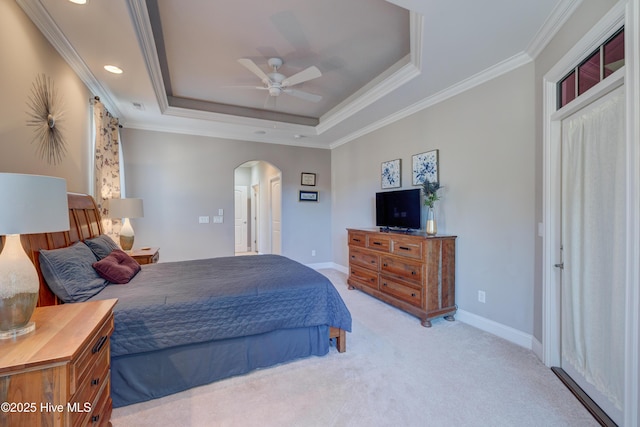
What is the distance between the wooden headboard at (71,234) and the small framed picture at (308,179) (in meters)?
3.47

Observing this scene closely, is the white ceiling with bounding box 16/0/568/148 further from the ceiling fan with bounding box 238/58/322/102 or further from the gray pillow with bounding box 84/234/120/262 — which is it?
the gray pillow with bounding box 84/234/120/262

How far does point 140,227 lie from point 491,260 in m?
5.03

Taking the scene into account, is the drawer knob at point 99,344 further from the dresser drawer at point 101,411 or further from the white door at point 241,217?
the white door at point 241,217

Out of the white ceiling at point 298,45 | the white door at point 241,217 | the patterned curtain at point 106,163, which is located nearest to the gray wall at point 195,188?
the patterned curtain at point 106,163

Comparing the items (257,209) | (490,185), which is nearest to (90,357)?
(490,185)

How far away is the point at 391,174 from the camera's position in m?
4.25

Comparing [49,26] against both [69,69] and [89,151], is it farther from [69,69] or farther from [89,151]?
[89,151]

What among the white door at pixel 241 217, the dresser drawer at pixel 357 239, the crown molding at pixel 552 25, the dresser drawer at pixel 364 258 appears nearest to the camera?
the crown molding at pixel 552 25

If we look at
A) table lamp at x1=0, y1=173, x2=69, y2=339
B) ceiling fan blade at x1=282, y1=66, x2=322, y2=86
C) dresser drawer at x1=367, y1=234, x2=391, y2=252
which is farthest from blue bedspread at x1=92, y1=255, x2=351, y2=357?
ceiling fan blade at x1=282, y1=66, x2=322, y2=86

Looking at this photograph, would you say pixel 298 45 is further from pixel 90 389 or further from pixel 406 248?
pixel 90 389

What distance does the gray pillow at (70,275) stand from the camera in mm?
1750

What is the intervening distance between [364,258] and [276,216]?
281 cm

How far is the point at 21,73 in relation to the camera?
75.2 inches

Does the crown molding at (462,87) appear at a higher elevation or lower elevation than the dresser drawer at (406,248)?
higher
